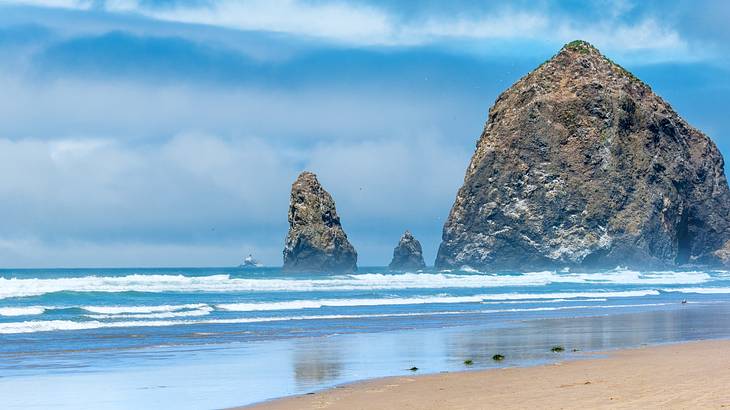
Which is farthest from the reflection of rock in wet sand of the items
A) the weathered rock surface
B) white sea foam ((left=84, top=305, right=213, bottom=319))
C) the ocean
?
the weathered rock surface

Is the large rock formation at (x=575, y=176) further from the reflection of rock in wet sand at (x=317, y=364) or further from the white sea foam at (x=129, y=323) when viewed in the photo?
the reflection of rock in wet sand at (x=317, y=364)

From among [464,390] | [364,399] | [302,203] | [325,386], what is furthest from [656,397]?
[302,203]

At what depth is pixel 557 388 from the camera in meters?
14.1

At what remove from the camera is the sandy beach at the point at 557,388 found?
41.0ft

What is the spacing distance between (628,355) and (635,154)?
10637 cm

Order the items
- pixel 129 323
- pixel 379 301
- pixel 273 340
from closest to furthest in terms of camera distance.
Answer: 1. pixel 273 340
2. pixel 129 323
3. pixel 379 301

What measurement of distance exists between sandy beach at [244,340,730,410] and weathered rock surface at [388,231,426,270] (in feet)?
428

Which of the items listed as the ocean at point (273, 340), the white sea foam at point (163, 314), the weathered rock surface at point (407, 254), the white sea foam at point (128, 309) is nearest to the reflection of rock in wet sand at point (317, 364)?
the ocean at point (273, 340)

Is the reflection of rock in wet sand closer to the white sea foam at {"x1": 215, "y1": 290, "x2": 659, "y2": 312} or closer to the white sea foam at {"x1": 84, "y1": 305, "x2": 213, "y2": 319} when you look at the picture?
the white sea foam at {"x1": 84, "y1": 305, "x2": 213, "y2": 319}

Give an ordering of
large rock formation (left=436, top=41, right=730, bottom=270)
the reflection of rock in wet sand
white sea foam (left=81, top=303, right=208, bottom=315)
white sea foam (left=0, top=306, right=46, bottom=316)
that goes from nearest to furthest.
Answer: the reflection of rock in wet sand
white sea foam (left=0, top=306, right=46, bottom=316)
white sea foam (left=81, top=303, right=208, bottom=315)
large rock formation (left=436, top=41, right=730, bottom=270)

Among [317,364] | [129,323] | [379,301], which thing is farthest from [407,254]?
[317,364]

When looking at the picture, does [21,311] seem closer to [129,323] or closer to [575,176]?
[129,323]

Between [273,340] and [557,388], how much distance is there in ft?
39.6

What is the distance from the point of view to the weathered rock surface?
149 metres
